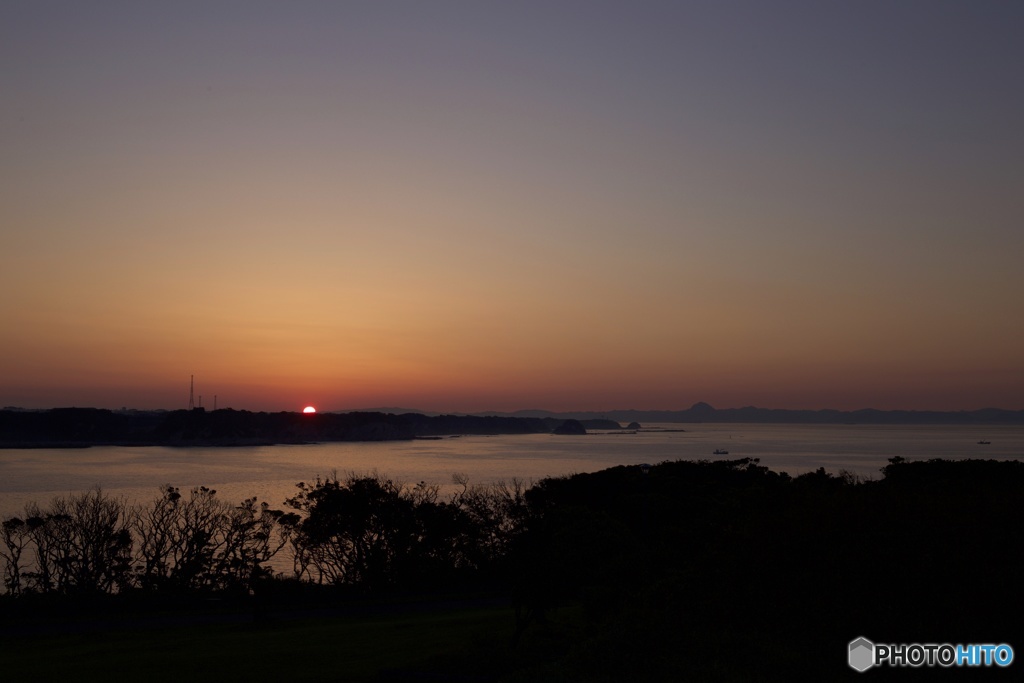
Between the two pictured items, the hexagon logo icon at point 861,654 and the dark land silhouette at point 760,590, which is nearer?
the hexagon logo icon at point 861,654

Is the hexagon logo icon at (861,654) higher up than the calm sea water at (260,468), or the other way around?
the hexagon logo icon at (861,654)

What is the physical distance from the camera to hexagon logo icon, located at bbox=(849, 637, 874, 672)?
13031 mm

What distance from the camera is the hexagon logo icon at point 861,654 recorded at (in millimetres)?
13031

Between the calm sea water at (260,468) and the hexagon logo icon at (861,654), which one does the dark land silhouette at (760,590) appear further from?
the calm sea water at (260,468)

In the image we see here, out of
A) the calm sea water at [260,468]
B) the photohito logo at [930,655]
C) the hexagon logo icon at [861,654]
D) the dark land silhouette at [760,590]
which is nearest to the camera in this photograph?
the photohito logo at [930,655]

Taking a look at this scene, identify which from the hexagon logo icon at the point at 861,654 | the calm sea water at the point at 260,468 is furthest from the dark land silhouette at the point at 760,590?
the calm sea water at the point at 260,468

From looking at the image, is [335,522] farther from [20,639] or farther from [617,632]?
[617,632]

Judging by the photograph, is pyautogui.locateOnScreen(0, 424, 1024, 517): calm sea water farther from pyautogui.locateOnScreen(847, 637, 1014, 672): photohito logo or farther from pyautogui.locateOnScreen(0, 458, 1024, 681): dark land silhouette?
pyautogui.locateOnScreen(847, 637, 1014, 672): photohito logo

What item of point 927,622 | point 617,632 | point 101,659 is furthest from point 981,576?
point 101,659

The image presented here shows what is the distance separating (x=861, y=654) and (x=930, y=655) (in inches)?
40.8

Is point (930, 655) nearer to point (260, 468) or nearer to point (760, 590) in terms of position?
point (760, 590)

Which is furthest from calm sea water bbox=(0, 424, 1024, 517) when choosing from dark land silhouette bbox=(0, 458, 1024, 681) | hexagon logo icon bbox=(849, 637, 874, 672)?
hexagon logo icon bbox=(849, 637, 874, 672)

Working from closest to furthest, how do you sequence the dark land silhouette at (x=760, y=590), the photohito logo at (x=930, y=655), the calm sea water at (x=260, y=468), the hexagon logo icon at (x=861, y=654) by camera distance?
1. the photohito logo at (x=930, y=655)
2. the hexagon logo icon at (x=861, y=654)
3. the dark land silhouette at (x=760, y=590)
4. the calm sea water at (x=260, y=468)

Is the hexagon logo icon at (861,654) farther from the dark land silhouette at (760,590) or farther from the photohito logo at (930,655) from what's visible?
the dark land silhouette at (760,590)
